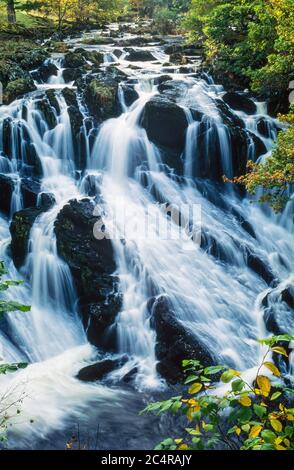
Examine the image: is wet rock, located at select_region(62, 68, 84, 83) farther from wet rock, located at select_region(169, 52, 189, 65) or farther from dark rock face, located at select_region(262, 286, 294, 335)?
dark rock face, located at select_region(262, 286, 294, 335)

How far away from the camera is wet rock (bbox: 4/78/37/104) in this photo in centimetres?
1470

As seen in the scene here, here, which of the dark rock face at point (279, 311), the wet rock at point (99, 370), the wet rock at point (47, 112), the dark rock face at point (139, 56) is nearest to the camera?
the wet rock at point (99, 370)

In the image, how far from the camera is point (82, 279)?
978 centimetres

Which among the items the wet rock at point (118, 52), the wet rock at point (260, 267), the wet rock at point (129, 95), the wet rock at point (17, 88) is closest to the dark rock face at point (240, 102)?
the wet rock at point (129, 95)

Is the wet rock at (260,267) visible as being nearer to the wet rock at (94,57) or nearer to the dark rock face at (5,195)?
the dark rock face at (5,195)

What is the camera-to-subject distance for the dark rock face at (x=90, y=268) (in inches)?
363

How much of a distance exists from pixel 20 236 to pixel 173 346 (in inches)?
183

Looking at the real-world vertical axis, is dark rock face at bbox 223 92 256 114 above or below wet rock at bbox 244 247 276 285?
above

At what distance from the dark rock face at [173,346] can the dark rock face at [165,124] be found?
6.80 meters

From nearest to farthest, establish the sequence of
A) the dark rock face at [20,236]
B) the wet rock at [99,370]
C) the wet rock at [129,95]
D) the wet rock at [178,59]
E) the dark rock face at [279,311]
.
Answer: the wet rock at [99,370] < the dark rock face at [279,311] < the dark rock face at [20,236] < the wet rock at [129,95] < the wet rock at [178,59]

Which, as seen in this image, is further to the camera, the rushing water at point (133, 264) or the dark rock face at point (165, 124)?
the dark rock face at point (165, 124)

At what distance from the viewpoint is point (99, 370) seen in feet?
26.7

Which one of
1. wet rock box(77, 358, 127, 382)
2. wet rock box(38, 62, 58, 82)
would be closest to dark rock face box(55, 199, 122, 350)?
wet rock box(77, 358, 127, 382)

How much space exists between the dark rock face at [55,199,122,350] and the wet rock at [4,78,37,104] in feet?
20.1
